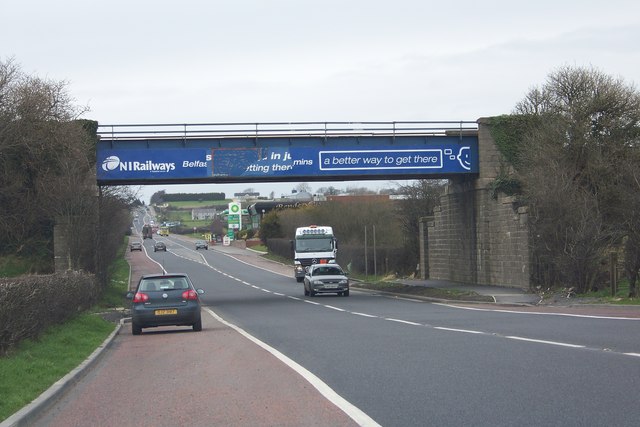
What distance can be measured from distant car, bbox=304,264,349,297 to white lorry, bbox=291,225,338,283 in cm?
1269

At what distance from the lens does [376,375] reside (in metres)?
11.4

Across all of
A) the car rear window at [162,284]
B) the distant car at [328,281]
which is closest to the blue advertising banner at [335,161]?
the distant car at [328,281]

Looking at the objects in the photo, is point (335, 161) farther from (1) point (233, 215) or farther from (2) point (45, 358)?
(1) point (233, 215)

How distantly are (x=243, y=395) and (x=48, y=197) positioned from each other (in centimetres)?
2511

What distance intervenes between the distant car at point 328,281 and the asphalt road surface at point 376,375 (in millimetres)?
16476

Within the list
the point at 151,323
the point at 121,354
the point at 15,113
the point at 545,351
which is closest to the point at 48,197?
the point at 15,113

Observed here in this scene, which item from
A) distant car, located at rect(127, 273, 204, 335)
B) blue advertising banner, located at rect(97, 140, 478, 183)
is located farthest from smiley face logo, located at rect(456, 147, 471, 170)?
distant car, located at rect(127, 273, 204, 335)

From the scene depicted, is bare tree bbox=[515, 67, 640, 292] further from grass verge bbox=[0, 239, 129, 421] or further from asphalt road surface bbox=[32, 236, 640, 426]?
grass verge bbox=[0, 239, 129, 421]

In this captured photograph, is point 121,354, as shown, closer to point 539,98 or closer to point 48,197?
point 48,197

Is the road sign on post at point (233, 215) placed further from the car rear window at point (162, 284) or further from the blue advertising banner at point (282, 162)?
the car rear window at point (162, 284)

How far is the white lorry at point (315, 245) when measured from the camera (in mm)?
52656

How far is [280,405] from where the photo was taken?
31.0ft

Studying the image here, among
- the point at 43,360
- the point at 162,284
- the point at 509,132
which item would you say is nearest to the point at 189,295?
the point at 162,284

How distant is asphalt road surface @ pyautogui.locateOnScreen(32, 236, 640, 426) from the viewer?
860cm
